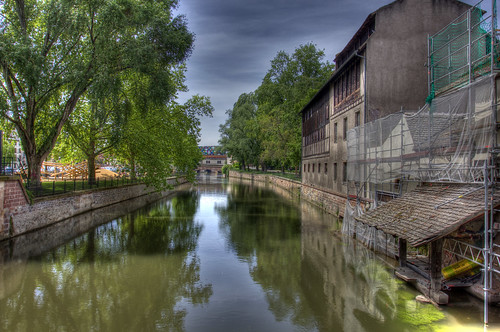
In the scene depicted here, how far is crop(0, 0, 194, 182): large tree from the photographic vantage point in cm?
1678

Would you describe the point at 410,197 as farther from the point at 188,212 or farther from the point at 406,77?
the point at 188,212


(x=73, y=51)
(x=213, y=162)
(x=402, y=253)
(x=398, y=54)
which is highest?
(x=73, y=51)

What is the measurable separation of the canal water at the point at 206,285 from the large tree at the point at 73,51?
5.97 meters

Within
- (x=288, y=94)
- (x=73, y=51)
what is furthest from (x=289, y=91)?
(x=73, y=51)

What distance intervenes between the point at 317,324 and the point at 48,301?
20.5 ft

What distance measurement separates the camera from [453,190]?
9133 millimetres

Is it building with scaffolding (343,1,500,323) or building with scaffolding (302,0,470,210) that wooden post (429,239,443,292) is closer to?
building with scaffolding (343,1,500,323)

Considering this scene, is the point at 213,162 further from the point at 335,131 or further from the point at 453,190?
the point at 453,190

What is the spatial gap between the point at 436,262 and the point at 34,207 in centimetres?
1607

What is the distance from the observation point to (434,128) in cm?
1063

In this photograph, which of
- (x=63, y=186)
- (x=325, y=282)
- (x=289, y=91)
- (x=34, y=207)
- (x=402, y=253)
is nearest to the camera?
(x=325, y=282)

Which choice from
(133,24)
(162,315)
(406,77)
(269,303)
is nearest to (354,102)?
(406,77)

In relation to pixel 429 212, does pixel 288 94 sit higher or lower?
higher

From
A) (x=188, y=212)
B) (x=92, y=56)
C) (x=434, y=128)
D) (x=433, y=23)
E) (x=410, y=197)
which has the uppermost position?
(x=433, y=23)
